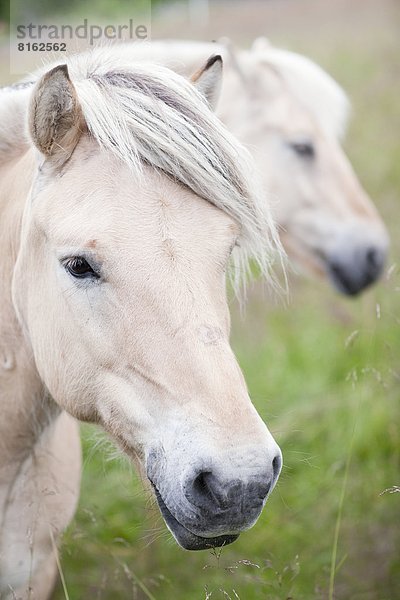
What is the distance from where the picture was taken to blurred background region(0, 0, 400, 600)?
360 centimetres

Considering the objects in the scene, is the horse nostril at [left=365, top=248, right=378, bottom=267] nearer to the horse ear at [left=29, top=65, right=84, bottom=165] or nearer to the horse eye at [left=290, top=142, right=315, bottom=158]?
the horse eye at [left=290, top=142, right=315, bottom=158]

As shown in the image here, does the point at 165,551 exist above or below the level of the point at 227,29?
below

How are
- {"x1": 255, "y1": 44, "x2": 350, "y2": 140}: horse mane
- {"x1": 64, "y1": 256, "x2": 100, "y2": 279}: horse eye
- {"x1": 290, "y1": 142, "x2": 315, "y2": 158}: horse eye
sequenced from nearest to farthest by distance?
{"x1": 64, "y1": 256, "x2": 100, "y2": 279}: horse eye < {"x1": 290, "y1": 142, "x2": 315, "y2": 158}: horse eye < {"x1": 255, "y1": 44, "x2": 350, "y2": 140}: horse mane

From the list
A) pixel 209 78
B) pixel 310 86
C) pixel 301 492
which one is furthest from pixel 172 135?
pixel 310 86

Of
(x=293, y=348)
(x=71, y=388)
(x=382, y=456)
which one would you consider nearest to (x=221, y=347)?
(x=71, y=388)

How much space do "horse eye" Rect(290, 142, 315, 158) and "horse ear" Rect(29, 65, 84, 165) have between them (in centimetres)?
360

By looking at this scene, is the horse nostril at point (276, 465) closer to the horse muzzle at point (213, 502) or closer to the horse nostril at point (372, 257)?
the horse muzzle at point (213, 502)

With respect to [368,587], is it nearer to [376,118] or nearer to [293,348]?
[293,348]

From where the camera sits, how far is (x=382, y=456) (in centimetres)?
475

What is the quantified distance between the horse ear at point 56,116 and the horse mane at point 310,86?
12.7 ft

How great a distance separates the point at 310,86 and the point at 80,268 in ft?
14.7

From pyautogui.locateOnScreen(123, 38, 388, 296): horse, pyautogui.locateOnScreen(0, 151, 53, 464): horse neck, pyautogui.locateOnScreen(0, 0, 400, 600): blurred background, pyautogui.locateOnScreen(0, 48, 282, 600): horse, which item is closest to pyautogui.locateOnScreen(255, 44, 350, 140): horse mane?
pyautogui.locateOnScreen(123, 38, 388, 296): horse

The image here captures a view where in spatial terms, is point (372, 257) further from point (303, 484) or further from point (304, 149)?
point (303, 484)

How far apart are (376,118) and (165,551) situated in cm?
935
